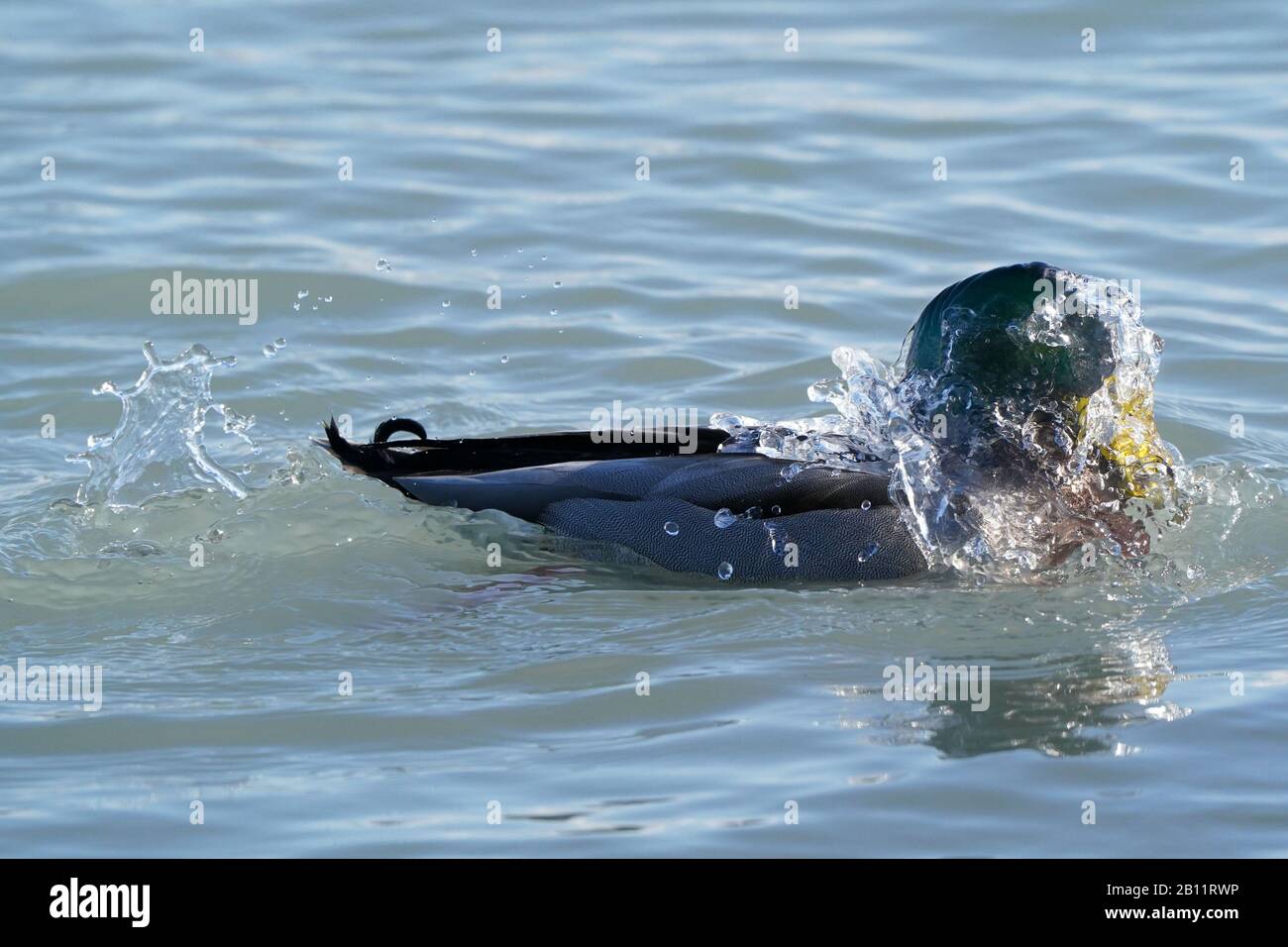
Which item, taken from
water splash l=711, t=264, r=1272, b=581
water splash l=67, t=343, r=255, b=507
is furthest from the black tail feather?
water splash l=67, t=343, r=255, b=507

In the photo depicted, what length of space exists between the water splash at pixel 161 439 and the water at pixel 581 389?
36 millimetres

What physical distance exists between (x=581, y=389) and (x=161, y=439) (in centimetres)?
233

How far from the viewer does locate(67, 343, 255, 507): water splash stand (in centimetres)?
768

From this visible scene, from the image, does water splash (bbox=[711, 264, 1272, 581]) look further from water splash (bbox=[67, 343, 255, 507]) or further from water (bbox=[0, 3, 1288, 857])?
water splash (bbox=[67, 343, 255, 507])

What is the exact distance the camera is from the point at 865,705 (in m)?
5.69

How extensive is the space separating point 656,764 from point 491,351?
15.7ft

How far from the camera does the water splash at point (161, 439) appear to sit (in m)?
7.68

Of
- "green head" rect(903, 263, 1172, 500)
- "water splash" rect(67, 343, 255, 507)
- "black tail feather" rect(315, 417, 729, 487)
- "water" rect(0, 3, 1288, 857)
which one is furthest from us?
"water splash" rect(67, 343, 255, 507)

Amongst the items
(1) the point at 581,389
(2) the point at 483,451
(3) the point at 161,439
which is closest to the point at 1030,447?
(2) the point at 483,451

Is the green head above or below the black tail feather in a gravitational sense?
above

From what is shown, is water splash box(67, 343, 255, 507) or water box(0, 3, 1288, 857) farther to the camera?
water splash box(67, 343, 255, 507)

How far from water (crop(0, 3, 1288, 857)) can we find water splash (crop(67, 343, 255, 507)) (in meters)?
0.04
